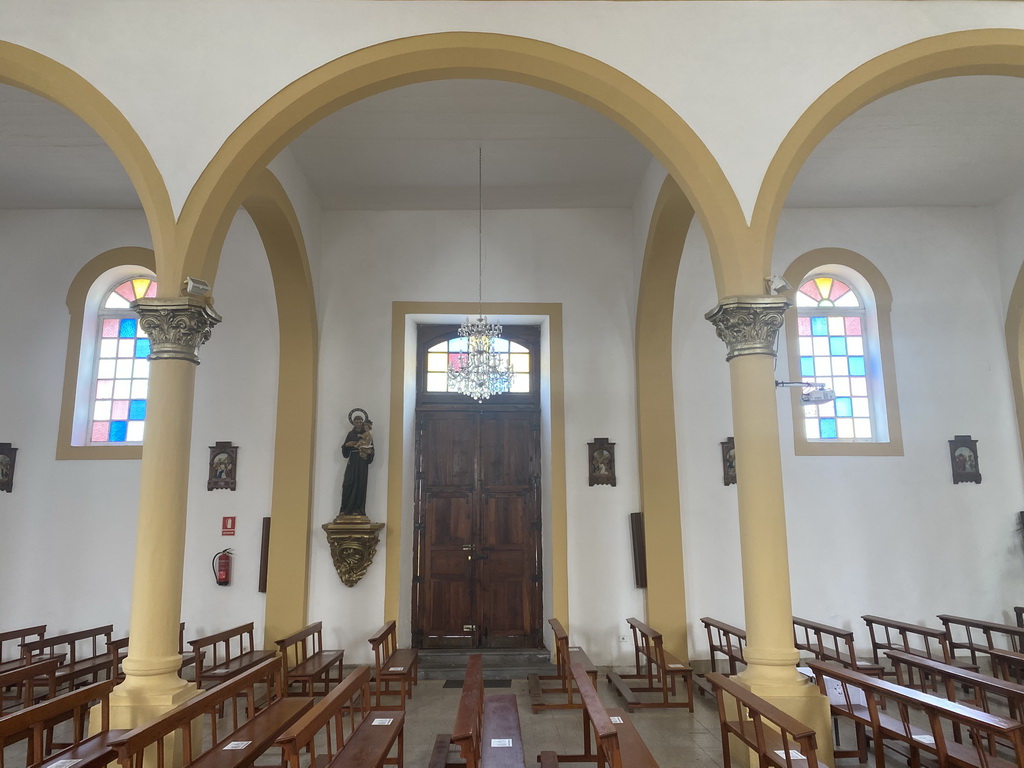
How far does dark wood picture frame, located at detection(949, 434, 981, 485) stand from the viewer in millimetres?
8812

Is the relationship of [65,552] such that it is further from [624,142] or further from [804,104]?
[804,104]

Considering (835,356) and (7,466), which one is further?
(835,356)

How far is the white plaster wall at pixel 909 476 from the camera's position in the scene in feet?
28.1

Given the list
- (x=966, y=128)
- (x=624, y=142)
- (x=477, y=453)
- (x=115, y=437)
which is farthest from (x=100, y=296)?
(x=966, y=128)

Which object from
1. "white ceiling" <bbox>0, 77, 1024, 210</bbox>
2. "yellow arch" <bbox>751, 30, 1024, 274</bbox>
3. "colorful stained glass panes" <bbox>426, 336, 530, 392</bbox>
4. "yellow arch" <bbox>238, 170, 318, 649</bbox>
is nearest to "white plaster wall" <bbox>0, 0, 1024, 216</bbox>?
"yellow arch" <bbox>751, 30, 1024, 274</bbox>

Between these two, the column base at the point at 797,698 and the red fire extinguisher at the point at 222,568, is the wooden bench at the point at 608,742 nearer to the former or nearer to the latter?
the column base at the point at 797,698

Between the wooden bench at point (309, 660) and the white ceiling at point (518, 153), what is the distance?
201 inches

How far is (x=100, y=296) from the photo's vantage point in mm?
9414

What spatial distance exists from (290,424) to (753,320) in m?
5.57

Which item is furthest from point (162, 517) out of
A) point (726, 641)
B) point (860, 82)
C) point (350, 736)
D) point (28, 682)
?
point (860, 82)

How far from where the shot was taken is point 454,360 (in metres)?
9.70

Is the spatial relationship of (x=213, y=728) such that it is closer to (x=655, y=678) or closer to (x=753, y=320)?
(x=655, y=678)

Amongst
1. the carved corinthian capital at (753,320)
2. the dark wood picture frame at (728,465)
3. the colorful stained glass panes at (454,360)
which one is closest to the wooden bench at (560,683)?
the dark wood picture frame at (728,465)

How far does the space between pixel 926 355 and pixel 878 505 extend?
2.03 meters
